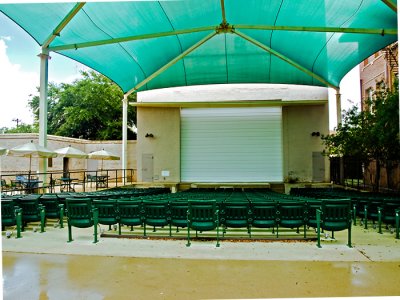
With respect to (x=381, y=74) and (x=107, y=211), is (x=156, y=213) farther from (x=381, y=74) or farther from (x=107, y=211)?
(x=381, y=74)

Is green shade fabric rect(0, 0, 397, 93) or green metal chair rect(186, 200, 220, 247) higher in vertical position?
green shade fabric rect(0, 0, 397, 93)

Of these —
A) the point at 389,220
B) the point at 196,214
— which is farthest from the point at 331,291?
the point at 389,220

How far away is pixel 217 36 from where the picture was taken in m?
15.9

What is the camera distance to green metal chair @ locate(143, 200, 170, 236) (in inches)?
279

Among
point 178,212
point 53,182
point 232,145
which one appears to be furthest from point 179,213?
point 232,145

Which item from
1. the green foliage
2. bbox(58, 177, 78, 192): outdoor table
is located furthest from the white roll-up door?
the green foliage

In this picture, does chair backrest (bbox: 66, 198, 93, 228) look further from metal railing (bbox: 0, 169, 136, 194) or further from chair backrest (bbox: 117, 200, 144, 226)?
metal railing (bbox: 0, 169, 136, 194)

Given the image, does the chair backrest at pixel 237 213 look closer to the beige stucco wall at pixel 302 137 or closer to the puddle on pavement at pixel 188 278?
the puddle on pavement at pixel 188 278

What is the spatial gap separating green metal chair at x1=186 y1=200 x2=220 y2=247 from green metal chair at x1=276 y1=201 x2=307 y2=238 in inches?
57.3

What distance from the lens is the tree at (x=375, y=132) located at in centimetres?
1145

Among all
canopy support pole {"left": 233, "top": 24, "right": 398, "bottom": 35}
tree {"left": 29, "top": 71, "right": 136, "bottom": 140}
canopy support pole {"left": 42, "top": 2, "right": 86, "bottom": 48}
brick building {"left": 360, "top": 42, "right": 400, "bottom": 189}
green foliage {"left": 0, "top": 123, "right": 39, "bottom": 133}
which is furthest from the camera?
green foliage {"left": 0, "top": 123, "right": 39, "bottom": 133}

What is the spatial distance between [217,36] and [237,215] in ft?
37.7

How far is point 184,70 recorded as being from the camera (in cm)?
1908

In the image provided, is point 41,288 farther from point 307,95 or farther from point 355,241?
point 307,95
